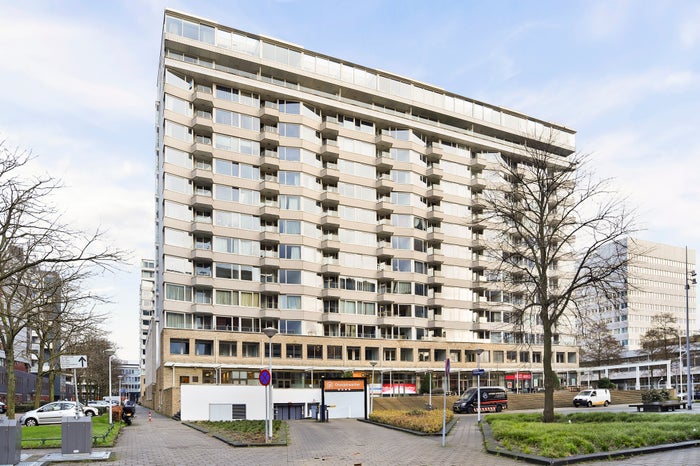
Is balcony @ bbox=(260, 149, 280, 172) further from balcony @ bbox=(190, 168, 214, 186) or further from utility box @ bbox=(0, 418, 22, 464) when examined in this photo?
utility box @ bbox=(0, 418, 22, 464)

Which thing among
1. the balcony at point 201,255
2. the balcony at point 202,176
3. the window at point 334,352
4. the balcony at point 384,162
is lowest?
the window at point 334,352

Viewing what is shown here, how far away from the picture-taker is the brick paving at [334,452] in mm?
20125

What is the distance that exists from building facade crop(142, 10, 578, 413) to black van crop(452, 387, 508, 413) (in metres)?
12.3

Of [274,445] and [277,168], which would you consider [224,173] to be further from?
[274,445]

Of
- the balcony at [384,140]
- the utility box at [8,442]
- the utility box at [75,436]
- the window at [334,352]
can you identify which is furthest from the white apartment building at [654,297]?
the utility box at [8,442]

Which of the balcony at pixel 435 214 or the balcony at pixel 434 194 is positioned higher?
the balcony at pixel 434 194

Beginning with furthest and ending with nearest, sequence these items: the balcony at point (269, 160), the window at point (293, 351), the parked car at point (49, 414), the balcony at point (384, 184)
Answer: the balcony at point (384, 184), the balcony at point (269, 160), the window at point (293, 351), the parked car at point (49, 414)

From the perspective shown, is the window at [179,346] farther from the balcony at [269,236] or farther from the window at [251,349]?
the balcony at [269,236]

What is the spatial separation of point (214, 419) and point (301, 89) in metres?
41.7

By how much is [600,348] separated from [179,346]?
77.1 metres

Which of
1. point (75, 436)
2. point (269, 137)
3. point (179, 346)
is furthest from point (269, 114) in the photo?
point (75, 436)

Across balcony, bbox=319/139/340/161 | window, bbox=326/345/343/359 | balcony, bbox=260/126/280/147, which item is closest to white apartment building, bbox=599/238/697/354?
window, bbox=326/345/343/359

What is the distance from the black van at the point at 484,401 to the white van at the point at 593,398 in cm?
938

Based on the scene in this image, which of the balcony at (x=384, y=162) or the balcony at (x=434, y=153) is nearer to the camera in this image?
the balcony at (x=384, y=162)
